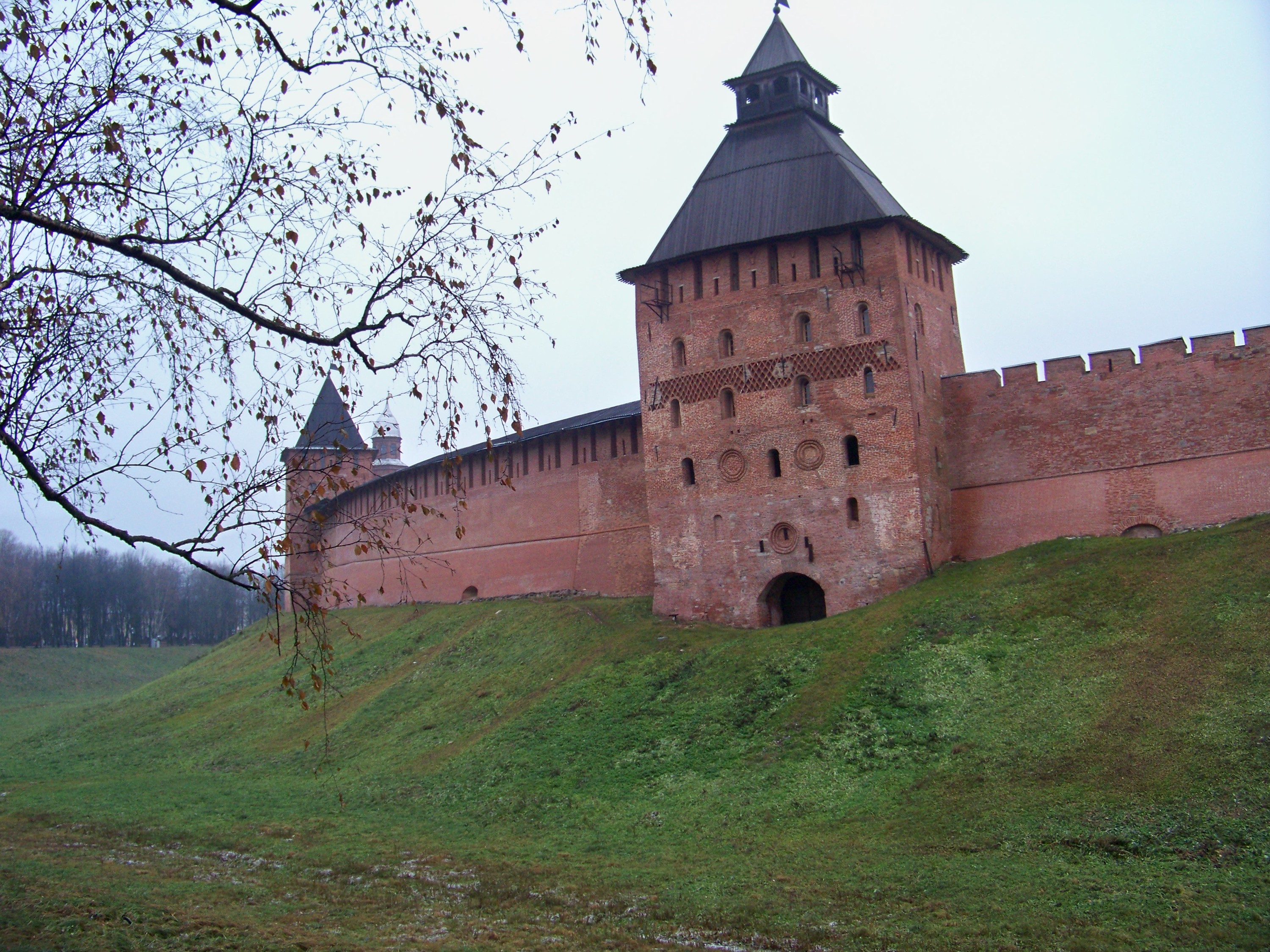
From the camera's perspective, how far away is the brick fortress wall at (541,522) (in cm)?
2559

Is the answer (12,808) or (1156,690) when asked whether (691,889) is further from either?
(12,808)

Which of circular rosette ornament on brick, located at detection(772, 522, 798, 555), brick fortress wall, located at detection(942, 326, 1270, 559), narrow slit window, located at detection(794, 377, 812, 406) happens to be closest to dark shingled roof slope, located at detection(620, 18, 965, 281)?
narrow slit window, located at detection(794, 377, 812, 406)

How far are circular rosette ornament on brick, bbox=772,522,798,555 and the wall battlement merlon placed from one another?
409 centimetres

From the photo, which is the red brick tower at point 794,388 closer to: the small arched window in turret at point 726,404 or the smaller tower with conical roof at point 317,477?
the small arched window in turret at point 726,404

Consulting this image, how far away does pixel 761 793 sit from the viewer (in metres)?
13.9

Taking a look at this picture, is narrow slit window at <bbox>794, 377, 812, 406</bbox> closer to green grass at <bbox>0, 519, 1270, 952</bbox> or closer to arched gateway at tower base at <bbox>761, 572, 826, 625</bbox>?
arched gateway at tower base at <bbox>761, 572, 826, 625</bbox>

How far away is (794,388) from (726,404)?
1474 millimetres

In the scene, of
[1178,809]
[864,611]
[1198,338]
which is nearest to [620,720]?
[864,611]

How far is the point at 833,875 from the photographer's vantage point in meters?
10.6

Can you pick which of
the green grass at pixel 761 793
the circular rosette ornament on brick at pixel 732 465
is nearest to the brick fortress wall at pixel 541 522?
the green grass at pixel 761 793

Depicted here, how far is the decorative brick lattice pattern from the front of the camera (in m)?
20.1

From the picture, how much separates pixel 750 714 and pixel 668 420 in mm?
7586

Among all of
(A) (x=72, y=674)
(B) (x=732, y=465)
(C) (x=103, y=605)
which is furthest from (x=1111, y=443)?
(C) (x=103, y=605)

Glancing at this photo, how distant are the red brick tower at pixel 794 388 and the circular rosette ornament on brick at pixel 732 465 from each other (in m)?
0.03
